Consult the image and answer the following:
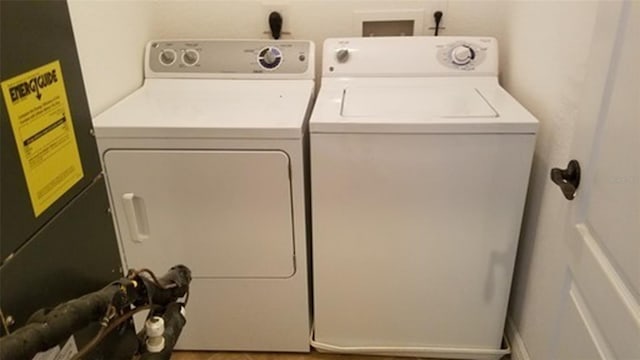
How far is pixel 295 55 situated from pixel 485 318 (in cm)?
120

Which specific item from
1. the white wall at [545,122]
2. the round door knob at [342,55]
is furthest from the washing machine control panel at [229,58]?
the white wall at [545,122]

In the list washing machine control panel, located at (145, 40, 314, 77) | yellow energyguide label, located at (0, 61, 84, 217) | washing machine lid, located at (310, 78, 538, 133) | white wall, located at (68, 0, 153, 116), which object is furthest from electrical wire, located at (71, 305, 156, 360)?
washing machine control panel, located at (145, 40, 314, 77)

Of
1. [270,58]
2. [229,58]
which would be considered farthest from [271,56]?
[229,58]

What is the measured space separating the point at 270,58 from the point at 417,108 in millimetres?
668

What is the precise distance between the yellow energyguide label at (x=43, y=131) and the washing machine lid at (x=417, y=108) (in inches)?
29.7

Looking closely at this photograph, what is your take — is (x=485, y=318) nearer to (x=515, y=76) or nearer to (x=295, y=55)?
(x=515, y=76)

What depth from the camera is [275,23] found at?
79.4 inches

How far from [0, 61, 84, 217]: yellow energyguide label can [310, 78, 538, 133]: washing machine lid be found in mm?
755

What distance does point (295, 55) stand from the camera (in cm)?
191

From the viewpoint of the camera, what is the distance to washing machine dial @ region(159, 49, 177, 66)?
1923mm

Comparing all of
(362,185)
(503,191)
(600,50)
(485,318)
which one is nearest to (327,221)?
(362,185)

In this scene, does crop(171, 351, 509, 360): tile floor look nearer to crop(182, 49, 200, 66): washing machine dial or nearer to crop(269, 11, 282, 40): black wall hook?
crop(182, 49, 200, 66): washing machine dial

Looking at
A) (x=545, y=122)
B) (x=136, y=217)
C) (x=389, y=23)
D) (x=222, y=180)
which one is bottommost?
(x=136, y=217)

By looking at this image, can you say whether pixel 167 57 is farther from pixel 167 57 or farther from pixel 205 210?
pixel 205 210
